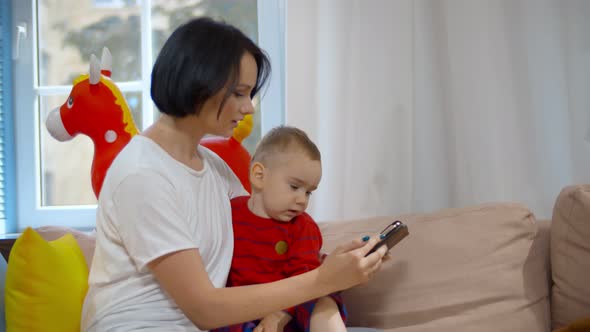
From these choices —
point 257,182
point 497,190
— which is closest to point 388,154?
point 497,190

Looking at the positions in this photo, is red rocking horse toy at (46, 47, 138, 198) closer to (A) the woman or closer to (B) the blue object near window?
(A) the woman

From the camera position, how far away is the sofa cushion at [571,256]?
4.66 ft

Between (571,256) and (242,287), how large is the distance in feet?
2.68

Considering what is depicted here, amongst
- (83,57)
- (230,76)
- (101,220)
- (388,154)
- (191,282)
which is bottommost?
(191,282)

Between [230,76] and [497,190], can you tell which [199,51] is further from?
[497,190]

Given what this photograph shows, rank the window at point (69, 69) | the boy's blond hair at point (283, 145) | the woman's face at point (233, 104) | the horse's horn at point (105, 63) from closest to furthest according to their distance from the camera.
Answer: the woman's face at point (233, 104) < the boy's blond hair at point (283, 145) < the horse's horn at point (105, 63) < the window at point (69, 69)

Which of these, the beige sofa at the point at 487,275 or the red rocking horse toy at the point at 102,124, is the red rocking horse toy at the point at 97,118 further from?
the beige sofa at the point at 487,275

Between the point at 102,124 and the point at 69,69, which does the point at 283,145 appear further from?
the point at 69,69

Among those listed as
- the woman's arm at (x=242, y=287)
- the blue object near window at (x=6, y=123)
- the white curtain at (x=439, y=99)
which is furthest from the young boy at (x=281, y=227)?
the blue object near window at (x=6, y=123)

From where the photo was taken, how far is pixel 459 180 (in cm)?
192

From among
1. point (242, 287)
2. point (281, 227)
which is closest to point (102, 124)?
point (281, 227)

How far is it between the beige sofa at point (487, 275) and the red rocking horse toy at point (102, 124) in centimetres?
53

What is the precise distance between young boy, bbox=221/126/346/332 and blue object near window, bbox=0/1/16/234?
160cm

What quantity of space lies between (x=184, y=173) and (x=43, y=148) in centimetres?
164
